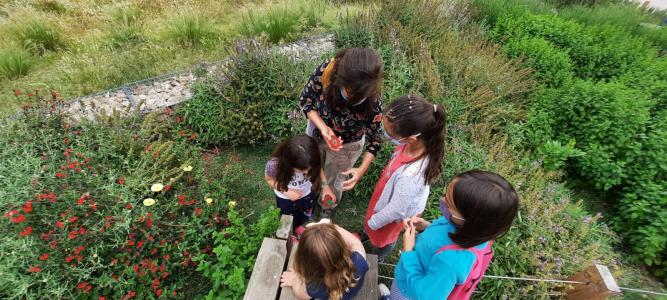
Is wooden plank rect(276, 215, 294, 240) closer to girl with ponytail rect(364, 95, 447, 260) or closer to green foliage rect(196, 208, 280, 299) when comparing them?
green foliage rect(196, 208, 280, 299)

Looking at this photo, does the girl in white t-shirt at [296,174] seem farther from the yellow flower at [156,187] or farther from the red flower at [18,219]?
the red flower at [18,219]

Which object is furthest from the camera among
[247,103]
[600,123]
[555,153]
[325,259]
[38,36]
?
[38,36]

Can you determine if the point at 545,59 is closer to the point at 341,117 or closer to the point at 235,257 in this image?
the point at 341,117

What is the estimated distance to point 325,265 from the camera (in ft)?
5.37

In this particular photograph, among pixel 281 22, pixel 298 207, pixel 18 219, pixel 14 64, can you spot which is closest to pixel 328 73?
pixel 298 207

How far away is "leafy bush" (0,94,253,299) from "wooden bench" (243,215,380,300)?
0.85 m

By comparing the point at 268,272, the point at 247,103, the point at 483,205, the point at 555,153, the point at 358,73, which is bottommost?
the point at 555,153

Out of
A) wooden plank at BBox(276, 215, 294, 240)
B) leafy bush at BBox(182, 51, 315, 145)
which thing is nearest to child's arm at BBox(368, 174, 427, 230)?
wooden plank at BBox(276, 215, 294, 240)

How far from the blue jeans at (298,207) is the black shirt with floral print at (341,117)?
25.7 inches

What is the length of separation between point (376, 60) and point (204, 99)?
2753mm

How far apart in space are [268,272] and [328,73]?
138cm

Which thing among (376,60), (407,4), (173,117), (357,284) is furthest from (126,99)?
(407,4)

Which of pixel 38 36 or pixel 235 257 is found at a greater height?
pixel 38 36

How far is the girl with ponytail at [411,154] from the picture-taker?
198cm
